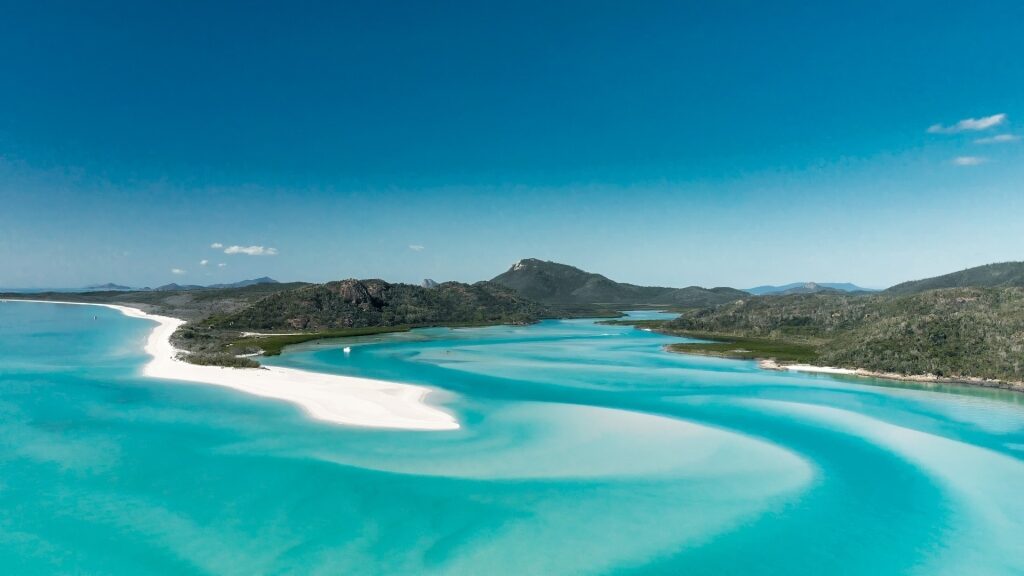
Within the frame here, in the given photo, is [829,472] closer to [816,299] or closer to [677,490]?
[677,490]

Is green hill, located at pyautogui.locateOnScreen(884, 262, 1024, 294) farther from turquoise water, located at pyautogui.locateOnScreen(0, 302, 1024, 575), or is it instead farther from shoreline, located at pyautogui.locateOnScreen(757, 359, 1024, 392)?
turquoise water, located at pyautogui.locateOnScreen(0, 302, 1024, 575)

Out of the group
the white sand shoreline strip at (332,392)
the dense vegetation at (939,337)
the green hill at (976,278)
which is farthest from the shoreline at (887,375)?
the green hill at (976,278)

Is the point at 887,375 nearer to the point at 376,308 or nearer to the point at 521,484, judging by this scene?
the point at 521,484

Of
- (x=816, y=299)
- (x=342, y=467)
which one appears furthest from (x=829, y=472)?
(x=816, y=299)

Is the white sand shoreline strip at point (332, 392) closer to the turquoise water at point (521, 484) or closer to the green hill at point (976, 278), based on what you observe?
the turquoise water at point (521, 484)

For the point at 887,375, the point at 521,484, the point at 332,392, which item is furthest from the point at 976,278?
the point at 521,484

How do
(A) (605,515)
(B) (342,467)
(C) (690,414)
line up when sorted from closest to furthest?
(A) (605,515)
(B) (342,467)
(C) (690,414)

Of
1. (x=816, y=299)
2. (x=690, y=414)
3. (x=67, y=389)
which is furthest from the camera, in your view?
(x=816, y=299)
